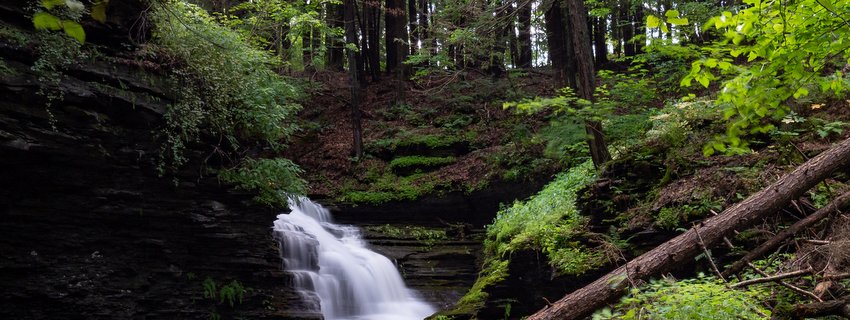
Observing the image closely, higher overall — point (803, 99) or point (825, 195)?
point (803, 99)

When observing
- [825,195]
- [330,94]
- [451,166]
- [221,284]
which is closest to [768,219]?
[825,195]

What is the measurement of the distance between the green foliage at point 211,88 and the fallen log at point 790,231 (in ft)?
24.8

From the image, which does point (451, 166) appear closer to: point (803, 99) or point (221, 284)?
point (221, 284)

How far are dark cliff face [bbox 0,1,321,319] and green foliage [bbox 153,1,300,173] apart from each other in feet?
1.12

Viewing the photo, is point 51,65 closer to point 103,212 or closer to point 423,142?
point 103,212

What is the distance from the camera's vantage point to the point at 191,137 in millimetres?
9016

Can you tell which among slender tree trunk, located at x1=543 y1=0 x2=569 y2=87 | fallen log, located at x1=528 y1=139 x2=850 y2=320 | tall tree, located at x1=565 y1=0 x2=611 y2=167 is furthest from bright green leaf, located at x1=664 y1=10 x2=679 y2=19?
slender tree trunk, located at x1=543 y1=0 x2=569 y2=87

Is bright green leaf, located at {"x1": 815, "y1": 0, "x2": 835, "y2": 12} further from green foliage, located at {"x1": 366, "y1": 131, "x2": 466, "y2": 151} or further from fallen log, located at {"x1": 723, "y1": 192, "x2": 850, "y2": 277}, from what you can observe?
green foliage, located at {"x1": 366, "y1": 131, "x2": 466, "y2": 151}

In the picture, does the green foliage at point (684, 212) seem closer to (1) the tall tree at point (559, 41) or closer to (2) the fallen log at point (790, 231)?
(2) the fallen log at point (790, 231)

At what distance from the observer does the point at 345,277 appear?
1157cm

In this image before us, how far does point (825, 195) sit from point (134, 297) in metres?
9.32

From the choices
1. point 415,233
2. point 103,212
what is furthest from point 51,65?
point 415,233

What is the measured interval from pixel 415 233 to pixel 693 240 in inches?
354

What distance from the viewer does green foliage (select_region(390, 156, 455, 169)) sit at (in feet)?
54.3
